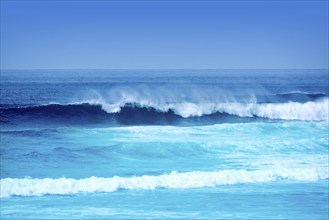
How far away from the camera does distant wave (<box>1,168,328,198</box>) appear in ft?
31.9

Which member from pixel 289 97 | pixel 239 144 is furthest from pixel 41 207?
pixel 289 97

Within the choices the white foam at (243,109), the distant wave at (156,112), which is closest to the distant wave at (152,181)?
the distant wave at (156,112)

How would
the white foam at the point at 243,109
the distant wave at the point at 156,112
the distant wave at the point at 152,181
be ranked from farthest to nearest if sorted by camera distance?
1. the white foam at the point at 243,109
2. the distant wave at the point at 156,112
3. the distant wave at the point at 152,181

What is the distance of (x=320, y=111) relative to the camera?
24.3 m

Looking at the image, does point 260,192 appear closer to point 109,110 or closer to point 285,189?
point 285,189

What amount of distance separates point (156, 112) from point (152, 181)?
468 inches

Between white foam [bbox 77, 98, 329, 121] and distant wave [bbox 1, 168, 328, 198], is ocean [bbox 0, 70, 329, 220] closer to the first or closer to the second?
distant wave [bbox 1, 168, 328, 198]

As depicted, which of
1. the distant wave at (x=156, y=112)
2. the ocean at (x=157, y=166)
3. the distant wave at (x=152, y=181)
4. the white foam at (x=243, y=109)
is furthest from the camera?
the white foam at (x=243, y=109)

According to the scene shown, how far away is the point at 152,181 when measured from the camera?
10320 millimetres

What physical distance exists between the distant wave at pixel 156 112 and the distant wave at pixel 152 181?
10.0 metres

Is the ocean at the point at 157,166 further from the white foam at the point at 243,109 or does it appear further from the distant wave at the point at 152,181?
the white foam at the point at 243,109

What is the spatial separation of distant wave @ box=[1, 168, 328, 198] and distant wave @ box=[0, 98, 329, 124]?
395 inches

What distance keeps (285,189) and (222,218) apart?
2.28m

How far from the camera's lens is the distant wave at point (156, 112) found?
21.0 metres
